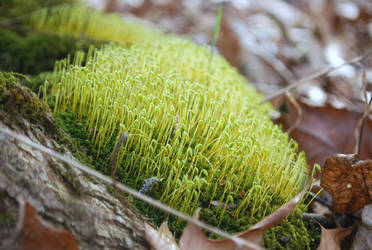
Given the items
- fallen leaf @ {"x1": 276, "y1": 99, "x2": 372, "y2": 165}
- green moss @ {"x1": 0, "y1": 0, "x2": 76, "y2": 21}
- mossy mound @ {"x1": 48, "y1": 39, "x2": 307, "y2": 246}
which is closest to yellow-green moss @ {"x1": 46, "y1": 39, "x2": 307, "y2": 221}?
mossy mound @ {"x1": 48, "y1": 39, "x2": 307, "y2": 246}

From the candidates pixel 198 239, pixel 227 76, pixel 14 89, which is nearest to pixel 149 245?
pixel 198 239

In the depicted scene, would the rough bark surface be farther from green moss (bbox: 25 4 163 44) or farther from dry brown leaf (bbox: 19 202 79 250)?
green moss (bbox: 25 4 163 44)

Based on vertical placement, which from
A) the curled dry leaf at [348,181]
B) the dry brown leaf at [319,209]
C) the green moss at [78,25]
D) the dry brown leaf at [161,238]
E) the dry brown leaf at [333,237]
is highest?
the green moss at [78,25]

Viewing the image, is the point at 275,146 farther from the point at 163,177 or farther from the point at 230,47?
the point at 230,47

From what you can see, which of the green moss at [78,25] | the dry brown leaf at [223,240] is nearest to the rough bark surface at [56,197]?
the dry brown leaf at [223,240]

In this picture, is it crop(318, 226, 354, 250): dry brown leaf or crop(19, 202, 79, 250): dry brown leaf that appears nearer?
crop(19, 202, 79, 250): dry brown leaf

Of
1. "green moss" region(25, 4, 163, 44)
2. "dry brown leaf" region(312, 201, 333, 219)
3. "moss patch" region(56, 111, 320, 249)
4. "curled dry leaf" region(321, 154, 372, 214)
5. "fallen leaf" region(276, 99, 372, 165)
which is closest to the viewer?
"moss patch" region(56, 111, 320, 249)

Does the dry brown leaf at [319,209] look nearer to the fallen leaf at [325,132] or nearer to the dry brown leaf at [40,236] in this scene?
the fallen leaf at [325,132]
